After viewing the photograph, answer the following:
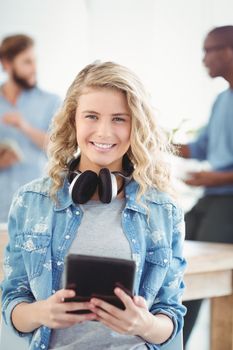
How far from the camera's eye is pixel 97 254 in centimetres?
133

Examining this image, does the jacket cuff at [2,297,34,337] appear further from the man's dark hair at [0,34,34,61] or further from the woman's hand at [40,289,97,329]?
the man's dark hair at [0,34,34,61]

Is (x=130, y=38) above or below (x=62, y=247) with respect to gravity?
above

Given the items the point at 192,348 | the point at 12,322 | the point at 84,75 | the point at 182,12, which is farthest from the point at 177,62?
the point at 12,322

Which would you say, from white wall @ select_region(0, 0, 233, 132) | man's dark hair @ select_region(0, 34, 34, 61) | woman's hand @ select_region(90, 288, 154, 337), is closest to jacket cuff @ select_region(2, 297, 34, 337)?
woman's hand @ select_region(90, 288, 154, 337)

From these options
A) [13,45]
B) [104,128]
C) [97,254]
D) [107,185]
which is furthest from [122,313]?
[13,45]

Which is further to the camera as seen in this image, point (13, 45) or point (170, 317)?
point (13, 45)

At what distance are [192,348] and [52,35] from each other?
169 cm

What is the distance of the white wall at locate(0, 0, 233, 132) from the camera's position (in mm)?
2818

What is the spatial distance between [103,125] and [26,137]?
5.58 ft

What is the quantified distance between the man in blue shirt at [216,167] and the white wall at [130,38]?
0.14 metres

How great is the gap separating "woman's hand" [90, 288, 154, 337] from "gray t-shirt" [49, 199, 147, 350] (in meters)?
0.11

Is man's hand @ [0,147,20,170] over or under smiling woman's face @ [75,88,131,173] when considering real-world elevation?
under

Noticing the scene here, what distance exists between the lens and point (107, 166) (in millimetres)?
1434

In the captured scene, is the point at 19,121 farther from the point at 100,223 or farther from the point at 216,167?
the point at 100,223
